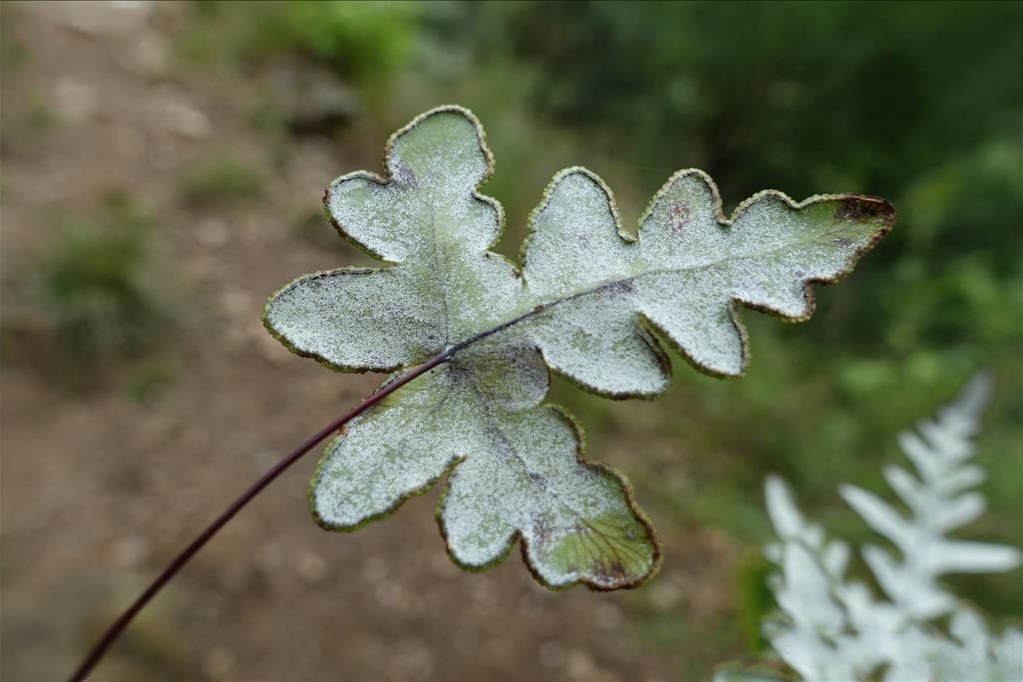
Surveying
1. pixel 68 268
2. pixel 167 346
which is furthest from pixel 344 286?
pixel 68 268

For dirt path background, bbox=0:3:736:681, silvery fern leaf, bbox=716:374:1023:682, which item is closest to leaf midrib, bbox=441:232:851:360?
silvery fern leaf, bbox=716:374:1023:682

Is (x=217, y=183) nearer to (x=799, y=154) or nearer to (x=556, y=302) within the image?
(x=799, y=154)

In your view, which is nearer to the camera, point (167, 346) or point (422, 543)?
point (422, 543)

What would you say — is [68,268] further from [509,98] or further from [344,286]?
[344,286]

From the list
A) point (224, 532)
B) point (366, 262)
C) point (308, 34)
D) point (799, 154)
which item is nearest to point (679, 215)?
point (224, 532)

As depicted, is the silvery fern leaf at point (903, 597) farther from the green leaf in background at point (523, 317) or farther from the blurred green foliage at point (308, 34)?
the blurred green foliage at point (308, 34)

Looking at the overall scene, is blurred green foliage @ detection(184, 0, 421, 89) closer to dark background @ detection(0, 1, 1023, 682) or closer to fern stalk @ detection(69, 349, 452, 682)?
dark background @ detection(0, 1, 1023, 682)
